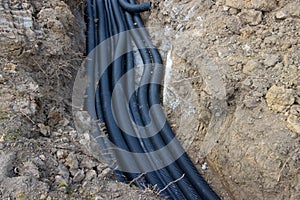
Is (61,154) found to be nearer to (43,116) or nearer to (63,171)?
(63,171)

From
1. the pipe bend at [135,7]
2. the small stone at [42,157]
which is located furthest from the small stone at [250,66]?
the pipe bend at [135,7]

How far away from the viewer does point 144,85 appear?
492cm

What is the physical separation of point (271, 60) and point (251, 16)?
79 cm

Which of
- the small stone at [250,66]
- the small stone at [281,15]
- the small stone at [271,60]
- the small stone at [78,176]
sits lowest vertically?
the small stone at [78,176]

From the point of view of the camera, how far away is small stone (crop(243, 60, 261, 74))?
3.89 meters

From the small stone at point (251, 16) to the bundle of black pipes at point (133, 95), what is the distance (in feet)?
4.81

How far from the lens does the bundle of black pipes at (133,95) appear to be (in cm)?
388

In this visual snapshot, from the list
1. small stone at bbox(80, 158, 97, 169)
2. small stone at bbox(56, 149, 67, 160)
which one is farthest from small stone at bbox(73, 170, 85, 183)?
small stone at bbox(56, 149, 67, 160)

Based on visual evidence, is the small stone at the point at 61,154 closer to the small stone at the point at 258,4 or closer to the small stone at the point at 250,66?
the small stone at the point at 250,66

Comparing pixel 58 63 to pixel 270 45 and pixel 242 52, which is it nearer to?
pixel 242 52

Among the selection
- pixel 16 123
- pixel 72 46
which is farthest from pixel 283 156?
pixel 72 46

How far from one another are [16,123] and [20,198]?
0.89 m

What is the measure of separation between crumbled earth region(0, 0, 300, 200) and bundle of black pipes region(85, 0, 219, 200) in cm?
25

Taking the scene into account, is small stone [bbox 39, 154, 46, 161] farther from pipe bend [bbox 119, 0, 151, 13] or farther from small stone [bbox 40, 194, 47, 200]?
pipe bend [bbox 119, 0, 151, 13]
